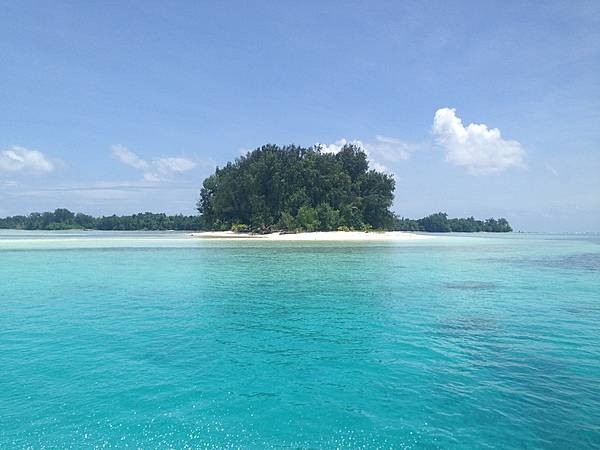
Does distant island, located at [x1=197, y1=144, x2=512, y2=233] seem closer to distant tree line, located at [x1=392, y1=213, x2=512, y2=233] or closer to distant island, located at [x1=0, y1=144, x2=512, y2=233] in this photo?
distant island, located at [x1=0, y1=144, x2=512, y2=233]

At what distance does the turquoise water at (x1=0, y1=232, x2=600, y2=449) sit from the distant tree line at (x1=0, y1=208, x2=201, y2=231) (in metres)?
120

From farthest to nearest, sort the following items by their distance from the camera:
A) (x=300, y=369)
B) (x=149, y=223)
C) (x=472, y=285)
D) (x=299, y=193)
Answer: (x=149, y=223) < (x=299, y=193) < (x=472, y=285) < (x=300, y=369)

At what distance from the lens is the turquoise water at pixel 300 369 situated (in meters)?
5.44

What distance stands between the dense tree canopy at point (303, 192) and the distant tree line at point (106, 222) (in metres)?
49.6

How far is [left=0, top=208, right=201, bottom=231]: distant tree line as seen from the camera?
13750 cm

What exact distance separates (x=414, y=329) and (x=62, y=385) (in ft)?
26.0

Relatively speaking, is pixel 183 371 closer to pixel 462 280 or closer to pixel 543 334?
pixel 543 334

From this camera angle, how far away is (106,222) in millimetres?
145000

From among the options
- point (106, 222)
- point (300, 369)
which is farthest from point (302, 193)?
point (106, 222)

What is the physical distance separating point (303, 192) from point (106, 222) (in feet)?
326

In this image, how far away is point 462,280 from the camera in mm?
19891

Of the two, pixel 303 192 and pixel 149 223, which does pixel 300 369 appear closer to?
pixel 303 192

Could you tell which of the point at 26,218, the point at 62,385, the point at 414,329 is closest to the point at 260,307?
the point at 414,329

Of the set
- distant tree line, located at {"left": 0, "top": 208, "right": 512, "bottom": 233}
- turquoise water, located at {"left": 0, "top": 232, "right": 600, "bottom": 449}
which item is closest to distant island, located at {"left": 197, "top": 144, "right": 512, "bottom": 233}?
distant tree line, located at {"left": 0, "top": 208, "right": 512, "bottom": 233}
